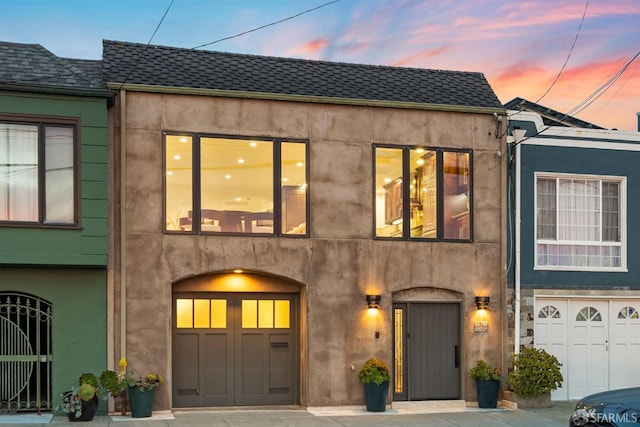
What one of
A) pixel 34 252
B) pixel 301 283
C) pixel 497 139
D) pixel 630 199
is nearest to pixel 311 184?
pixel 301 283

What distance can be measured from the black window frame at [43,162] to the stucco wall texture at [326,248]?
0.77m

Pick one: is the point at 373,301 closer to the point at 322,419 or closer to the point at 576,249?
the point at 322,419

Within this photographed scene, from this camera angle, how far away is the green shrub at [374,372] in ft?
49.1

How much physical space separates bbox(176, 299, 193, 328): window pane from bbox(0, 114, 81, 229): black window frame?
2571 millimetres

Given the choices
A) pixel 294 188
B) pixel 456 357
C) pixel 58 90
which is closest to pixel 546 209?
pixel 456 357

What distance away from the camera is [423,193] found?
1609 cm

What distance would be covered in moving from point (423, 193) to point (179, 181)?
479 cm

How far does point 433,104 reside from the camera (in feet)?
52.5

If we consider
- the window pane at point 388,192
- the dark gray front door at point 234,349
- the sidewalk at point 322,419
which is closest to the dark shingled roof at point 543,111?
the window pane at point 388,192

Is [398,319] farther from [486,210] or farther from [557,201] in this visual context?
[557,201]

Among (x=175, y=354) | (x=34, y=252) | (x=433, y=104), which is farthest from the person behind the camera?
(x=433, y=104)

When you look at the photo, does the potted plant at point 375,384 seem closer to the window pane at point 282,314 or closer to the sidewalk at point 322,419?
the sidewalk at point 322,419

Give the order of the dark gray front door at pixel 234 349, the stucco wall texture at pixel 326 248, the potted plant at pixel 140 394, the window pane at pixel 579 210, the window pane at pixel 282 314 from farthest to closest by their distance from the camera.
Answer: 1. the window pane at pixel 579 210
2. the window pane at pixel 282 314
3. the dark gray front door at pixel 234 349
4. the stucco wall texture at pixel 326 248
5. the potted plant at pixel 140 394

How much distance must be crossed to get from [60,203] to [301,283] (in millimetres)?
4559
